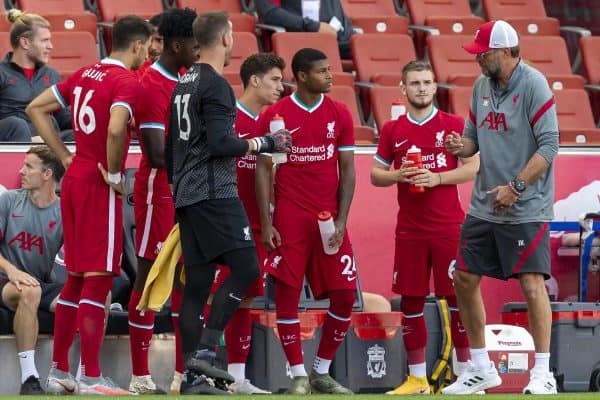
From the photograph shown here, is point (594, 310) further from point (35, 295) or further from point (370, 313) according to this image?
point (35, 295)

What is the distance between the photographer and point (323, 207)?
8750 mm

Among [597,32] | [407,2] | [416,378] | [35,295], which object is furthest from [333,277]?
[597,32]

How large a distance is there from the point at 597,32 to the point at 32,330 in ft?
27.4

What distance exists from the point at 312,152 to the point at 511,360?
1743mm

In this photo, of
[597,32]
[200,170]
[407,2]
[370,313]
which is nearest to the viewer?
[200,170]

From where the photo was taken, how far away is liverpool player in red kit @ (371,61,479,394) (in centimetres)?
900

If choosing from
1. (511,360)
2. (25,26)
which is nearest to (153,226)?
(511,360)

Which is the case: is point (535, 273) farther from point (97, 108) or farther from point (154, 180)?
point (97, 108)

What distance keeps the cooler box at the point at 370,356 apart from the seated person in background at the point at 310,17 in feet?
14.4

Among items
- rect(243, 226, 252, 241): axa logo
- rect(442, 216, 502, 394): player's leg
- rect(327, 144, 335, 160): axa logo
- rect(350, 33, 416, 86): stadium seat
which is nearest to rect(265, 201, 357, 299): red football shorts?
rect(327, 144, 335, 160): axa logo

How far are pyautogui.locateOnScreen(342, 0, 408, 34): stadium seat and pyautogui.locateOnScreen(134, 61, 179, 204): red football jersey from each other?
5.63 m

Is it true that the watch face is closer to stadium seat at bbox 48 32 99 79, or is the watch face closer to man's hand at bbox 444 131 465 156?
man's hand at bbox 444 131 465 156

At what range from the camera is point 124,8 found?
13.1 m

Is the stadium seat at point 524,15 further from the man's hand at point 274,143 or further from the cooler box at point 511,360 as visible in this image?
the man's hand at point 274,143
